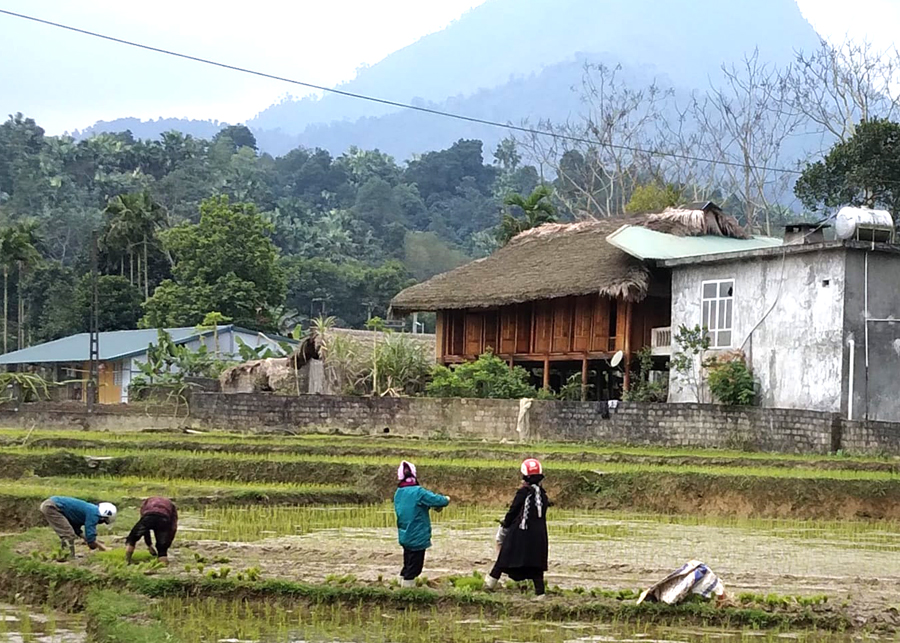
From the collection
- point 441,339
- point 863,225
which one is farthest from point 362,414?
point 863,225

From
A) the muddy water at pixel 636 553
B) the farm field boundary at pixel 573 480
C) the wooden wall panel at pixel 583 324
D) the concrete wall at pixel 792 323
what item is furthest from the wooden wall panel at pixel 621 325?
the muddy water at pixel 636 553

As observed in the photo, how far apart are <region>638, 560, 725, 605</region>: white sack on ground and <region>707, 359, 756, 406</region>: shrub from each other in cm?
1530

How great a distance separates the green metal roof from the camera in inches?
1649

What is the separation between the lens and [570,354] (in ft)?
95.8

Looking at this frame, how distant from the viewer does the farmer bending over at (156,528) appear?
10766mm

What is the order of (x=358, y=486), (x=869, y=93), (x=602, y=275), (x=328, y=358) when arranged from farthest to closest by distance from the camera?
(x=869, y=93), (x=328, y=358), (x=602, y=275), (x=358, y=486)

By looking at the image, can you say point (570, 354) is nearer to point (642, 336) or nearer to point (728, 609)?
point (642, 336)

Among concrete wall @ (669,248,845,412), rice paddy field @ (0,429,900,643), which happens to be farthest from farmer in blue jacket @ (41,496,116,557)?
concrete wall @ (669,248,845,412)

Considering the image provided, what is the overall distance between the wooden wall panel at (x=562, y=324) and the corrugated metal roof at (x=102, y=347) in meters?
14.6

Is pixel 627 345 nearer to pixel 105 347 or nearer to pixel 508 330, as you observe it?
pixel 508 330

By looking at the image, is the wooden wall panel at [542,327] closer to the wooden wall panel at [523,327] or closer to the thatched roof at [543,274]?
the wooden wall panel at [523,327]

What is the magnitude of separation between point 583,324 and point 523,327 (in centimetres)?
243

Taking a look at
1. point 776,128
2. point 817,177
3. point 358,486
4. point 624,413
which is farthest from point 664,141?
point 358,486

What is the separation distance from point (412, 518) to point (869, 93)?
3524 centimetres
